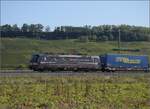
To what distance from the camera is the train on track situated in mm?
64188

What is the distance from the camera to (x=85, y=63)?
65.8 m

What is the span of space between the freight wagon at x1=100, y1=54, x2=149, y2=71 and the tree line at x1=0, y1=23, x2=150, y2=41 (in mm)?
65393

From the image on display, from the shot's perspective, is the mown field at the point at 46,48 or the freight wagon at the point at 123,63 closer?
the freight wagon at the point at 123,63

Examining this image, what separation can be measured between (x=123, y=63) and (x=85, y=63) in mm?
7045

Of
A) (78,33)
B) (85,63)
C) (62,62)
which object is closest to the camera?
(62,62)

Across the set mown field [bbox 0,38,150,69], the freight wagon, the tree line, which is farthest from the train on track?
the tree line

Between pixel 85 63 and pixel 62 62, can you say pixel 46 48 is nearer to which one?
pixel 85 63

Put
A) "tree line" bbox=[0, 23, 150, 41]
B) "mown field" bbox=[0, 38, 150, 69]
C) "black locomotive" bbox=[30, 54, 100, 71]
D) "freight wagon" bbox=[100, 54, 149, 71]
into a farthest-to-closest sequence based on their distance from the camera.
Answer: "tree line" bbox=[0, 23, 150, 41] < "mown field" bbox=[0, 38, 150, 69] < "freight wagon" bbox=[100, 54, 149, 71] < "black locomotive" bbox=[30, 54, 100, 71]

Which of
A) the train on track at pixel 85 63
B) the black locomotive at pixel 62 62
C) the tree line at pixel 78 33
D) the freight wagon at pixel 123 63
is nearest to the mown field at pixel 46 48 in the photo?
the tree line at pixel 78 33

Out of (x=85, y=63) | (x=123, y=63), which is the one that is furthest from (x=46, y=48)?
(x=85, y=63)

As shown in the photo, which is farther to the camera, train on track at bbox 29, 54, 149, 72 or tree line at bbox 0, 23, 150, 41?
tree line at bbox 0, 23, 150, 41

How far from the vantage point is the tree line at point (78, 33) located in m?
142

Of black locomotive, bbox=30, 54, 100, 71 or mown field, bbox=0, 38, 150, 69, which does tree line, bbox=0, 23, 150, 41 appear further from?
black locomotive, bbox=30, 54, 100, 71

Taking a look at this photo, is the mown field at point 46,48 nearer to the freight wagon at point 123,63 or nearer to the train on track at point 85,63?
the freight wagon at point 123,63
